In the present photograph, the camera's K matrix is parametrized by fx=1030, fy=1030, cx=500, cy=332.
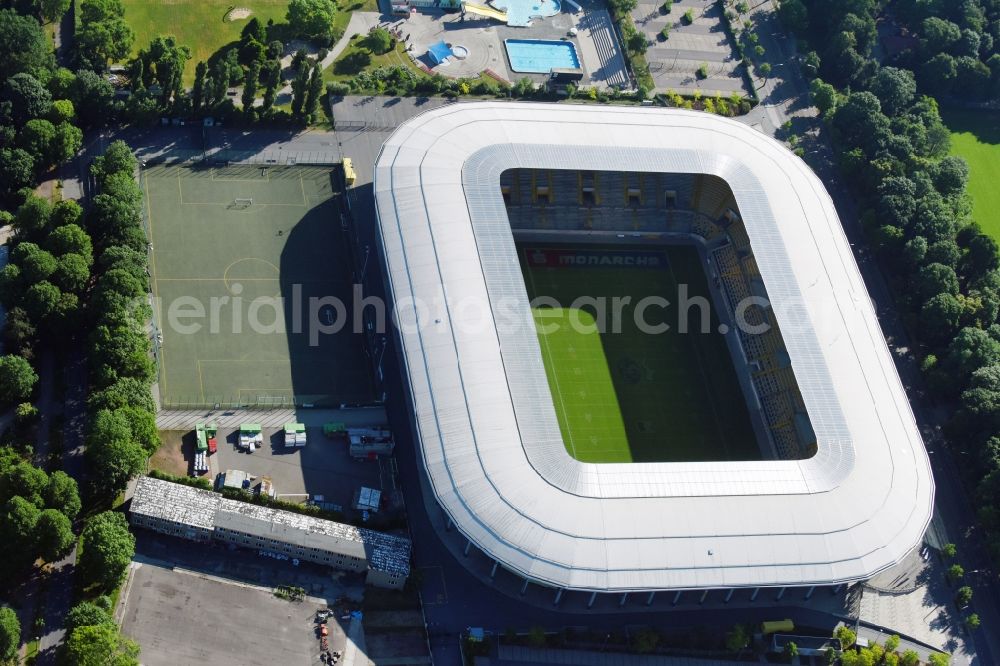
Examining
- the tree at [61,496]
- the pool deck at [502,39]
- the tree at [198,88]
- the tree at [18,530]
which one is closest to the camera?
the tree at [18,530]

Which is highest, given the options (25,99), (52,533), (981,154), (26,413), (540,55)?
(25,99)

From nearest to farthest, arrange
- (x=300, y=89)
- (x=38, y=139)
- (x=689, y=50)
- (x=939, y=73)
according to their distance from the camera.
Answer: (x=38, y=139) < (x=300, y=89) < (x=939, y=73) < (x=689, y=50)

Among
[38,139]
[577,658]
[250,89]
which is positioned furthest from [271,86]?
[577,658]

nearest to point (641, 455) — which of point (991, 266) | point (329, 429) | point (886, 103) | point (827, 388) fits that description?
point (827, 388)

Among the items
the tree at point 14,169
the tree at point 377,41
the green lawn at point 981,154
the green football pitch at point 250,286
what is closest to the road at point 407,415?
the green football pitch at point 250,286

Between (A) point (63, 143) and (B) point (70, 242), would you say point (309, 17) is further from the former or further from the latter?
(B) point (70, 242)

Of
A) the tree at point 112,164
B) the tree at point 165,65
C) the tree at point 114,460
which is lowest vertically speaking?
the tree at point 114,460

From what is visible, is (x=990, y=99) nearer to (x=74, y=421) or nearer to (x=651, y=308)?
(x=651, y=308)

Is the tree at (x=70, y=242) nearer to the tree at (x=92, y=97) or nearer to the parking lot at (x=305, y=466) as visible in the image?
the tree at (x=92, y=97)
